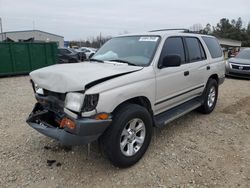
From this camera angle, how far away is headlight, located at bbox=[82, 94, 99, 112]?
2814 mm

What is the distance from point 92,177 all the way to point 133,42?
7.69ft

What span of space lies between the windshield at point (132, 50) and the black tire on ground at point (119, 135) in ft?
2.74

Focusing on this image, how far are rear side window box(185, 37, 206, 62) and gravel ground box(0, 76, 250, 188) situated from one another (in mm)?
1380

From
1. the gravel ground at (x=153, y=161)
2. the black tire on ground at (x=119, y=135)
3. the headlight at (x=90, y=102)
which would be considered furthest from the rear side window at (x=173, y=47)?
the headlight at (x=90, y=102)

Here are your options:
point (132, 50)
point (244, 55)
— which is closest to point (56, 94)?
point (132, 50)

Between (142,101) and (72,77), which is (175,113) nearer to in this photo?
(142,101)

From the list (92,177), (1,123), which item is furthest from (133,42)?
(1,123)

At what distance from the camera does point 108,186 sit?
3.02 meters

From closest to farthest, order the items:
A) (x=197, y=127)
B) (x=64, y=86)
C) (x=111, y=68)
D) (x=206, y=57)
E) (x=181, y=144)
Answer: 1. (x=64, y=86)
2. (x=111, y=68)
3. (x=181, y=144)
4. (x=197, y=127)
5. (x=206, y=57)

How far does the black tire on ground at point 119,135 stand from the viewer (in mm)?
3043

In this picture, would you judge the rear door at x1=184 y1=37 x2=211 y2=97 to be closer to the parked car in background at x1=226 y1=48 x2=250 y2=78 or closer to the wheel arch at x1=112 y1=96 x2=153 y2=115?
the wheel arch at x1=112 y1=96 x2=153 y2=115

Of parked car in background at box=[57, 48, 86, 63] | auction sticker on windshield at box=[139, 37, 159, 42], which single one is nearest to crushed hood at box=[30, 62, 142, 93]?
auction sticker on windshield at box=[139, 37, 159, 42]

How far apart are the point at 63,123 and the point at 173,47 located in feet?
7.94

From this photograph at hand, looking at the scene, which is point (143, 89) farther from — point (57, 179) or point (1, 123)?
point (1, 123)
